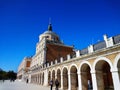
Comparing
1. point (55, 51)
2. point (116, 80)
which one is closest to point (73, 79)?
point (116, 80)

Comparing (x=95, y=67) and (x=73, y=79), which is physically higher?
(x=95, y=67)

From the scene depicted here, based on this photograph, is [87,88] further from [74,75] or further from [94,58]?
[94,58]

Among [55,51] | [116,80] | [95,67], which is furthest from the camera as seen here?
[55,51]

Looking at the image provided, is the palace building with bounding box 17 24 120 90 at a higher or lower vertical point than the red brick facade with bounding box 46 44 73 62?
lower

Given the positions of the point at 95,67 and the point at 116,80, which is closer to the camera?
the point at 116,80

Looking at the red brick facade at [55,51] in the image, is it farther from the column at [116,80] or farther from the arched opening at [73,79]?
the column at [116,80]

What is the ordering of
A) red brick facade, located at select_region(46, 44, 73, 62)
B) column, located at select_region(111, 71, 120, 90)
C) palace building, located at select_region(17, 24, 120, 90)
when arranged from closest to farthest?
column, located at select_region(111, 71, 120, 90) < palace building, located at select_region(17, 24, 120, 90) < red brick facade, located at select_region(46, 44, 73, 62)

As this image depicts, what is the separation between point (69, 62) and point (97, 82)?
219 inches

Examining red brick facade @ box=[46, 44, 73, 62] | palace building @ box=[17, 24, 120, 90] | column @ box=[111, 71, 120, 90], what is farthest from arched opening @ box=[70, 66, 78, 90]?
red brick facade @ box=[46, 44, 73, 62]

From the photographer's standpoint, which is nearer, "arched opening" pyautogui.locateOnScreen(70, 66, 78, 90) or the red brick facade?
"arched opening" pyautogui.locateOnScreen(70, 66, 78, 90)

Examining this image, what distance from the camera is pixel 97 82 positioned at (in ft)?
41.7

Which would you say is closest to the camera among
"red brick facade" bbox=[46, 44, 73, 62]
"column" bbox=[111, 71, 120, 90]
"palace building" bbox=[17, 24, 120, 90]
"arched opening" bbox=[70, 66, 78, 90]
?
"column" bbox=[111, 71, 120, 90]

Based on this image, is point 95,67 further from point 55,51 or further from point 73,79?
point 55,51

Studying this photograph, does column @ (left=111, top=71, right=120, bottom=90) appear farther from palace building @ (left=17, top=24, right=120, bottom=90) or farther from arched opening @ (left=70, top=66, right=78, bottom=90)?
arched opening @ (left=70, top=66, right=78, bottom=90)
